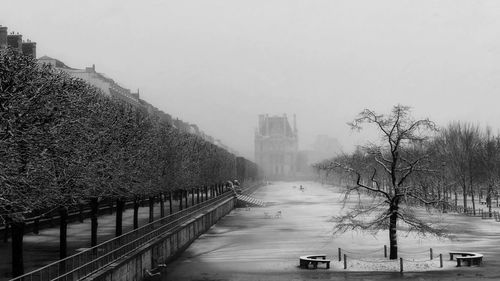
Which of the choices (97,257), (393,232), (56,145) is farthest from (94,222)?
(393,232)

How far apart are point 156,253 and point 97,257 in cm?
1081

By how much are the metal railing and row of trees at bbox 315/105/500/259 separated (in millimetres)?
11562

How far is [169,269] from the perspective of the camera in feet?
123

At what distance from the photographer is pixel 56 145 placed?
24.7 metres

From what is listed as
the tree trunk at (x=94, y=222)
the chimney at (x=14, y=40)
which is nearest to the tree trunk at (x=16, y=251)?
the tree trunk at (x=94, y=222)

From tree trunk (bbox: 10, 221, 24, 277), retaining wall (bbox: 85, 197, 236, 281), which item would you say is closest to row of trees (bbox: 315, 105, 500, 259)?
retaining wall (bbox: 85, 197, 236, 281)

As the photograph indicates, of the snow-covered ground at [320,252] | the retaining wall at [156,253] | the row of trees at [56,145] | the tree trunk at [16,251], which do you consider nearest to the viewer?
the row of trees at [56,145]

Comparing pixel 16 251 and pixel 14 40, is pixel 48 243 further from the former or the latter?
pixel 14 40

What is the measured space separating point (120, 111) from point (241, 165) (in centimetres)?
11044

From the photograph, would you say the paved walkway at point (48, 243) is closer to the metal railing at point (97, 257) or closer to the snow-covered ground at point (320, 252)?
the metal railing at point (97, 257)

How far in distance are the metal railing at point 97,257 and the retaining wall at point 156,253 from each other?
327 mm

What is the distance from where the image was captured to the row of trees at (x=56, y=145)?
71.4 ft

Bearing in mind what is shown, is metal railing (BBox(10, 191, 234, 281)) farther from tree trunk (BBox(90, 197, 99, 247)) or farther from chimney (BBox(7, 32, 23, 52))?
chimney (BBox(7, 32, 23, 52))

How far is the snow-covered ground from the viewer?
33938 millimetres
